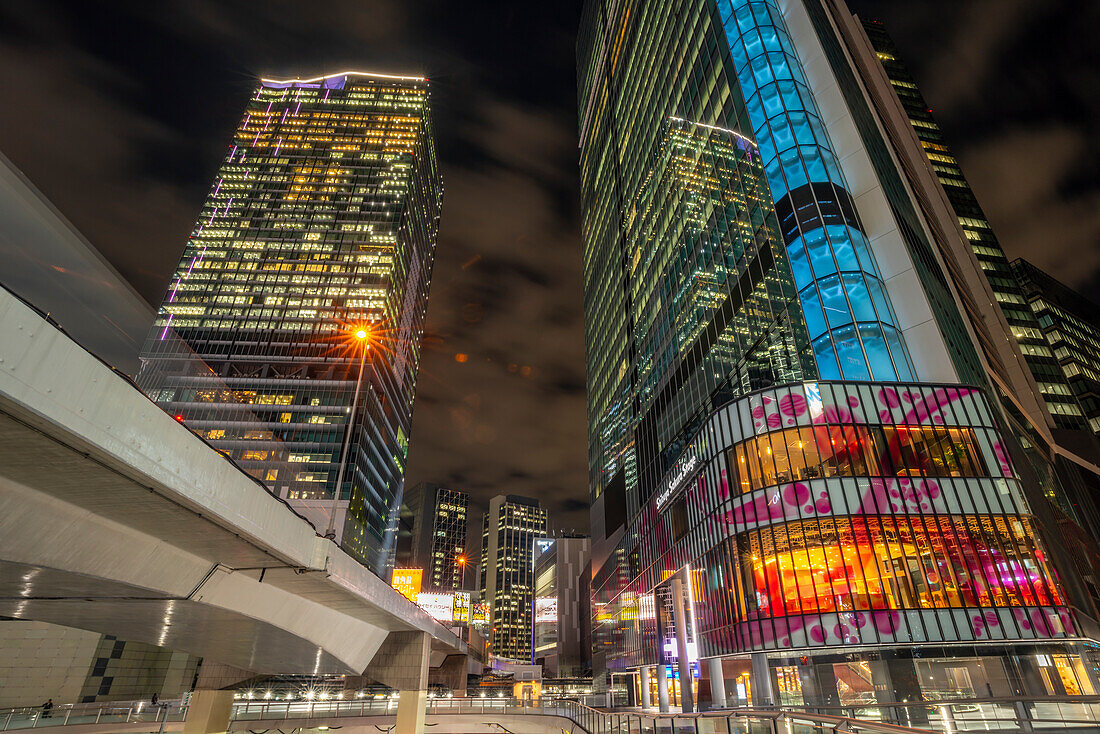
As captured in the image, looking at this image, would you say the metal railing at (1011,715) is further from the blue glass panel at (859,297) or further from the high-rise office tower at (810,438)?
the blue glass panel at (859,297)

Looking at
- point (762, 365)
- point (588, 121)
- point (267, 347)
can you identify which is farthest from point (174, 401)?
point (762, 365)

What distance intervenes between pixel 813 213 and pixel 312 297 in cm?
13084

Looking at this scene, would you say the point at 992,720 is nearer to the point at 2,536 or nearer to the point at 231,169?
the point at 2,536

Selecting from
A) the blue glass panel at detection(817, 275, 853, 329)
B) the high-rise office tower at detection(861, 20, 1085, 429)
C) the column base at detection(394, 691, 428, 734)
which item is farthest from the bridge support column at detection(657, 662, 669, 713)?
the high-rise office tower at detection(861, 20, 1085, 429)

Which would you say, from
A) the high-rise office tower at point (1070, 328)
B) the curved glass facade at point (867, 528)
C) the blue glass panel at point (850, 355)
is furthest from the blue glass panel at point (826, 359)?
the high-rise office tower at point (1070, 328)

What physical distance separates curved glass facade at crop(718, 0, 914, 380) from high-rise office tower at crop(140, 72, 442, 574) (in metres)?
85.5

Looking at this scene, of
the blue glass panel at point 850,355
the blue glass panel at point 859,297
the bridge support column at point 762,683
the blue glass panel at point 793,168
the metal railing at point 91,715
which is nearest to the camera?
the metal railing at point 91,715

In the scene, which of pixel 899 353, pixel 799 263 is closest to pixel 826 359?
pixel 899 353

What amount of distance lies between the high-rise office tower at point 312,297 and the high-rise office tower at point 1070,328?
444ft

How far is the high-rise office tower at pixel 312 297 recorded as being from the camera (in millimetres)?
126312

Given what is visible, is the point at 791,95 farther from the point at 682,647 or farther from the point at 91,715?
the point at 91,715

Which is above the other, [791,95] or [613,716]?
[791,95]

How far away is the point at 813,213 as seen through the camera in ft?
131

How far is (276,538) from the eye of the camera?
11453 mm
